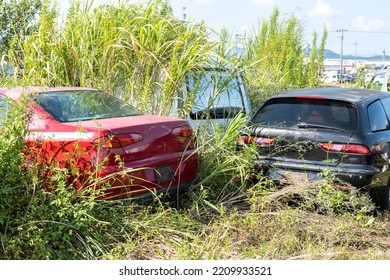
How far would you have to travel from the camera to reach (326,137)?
6.06m

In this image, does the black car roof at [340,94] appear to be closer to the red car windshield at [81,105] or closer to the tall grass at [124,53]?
the tall grass at [124,53]

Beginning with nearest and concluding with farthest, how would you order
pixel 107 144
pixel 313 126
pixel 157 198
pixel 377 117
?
pixel 107 144, pixel 157 198, pixel 313 126, pixel 377 117

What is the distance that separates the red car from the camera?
16.4 ft

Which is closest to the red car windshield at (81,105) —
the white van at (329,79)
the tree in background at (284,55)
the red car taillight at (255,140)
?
the red car taillight at (255,140)

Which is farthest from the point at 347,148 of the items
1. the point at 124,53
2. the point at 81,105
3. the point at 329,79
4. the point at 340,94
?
the point at 329,79

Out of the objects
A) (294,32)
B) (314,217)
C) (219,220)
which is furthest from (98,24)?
(294,32)

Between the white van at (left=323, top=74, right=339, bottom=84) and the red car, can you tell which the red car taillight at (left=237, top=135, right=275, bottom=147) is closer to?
the red car

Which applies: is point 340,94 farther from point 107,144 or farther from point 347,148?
point 107,144

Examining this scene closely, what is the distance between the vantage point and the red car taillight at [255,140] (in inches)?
253

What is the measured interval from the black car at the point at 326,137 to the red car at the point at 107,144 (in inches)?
39.3

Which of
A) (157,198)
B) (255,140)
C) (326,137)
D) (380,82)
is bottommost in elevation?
(157,198)

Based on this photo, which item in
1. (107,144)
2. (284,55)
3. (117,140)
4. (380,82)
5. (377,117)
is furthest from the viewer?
(380,82)

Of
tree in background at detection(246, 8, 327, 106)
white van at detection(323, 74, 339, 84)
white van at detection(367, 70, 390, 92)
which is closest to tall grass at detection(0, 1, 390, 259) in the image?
tree in background at detection(246, 8, 327, 106)

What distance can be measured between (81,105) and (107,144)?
1.01 meters
